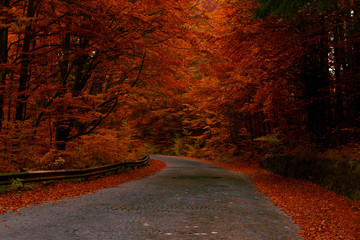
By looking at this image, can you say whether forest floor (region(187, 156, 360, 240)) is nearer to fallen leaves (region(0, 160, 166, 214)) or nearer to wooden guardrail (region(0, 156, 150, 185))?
fallen leaves (region(0, 160, 166, 214))

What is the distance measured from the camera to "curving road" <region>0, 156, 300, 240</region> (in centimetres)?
544

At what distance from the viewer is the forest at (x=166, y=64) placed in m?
10.9

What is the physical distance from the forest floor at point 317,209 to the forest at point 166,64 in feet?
2.37

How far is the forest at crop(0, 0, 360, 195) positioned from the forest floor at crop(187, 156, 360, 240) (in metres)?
0.72

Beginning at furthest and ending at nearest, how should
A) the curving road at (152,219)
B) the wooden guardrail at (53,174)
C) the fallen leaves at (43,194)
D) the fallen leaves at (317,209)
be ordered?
the wooden guardrail at (53,174), the fallen leaves at (43,194), the fallen leaves at (317,209), the curving road at (152,219)

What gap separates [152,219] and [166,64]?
969 centimetres

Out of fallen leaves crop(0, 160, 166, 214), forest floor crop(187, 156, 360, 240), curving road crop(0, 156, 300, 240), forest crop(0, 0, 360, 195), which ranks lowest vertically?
forest floor crop(187, 156, 360, 240)

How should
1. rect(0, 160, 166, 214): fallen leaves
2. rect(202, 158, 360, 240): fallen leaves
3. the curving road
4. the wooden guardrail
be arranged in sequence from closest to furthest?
1. the curving road
2. rect(202, 158, 360, 240): fallen leaves
3. rect(0, 160, 166, 214): fallen leaves
4. the wooden guardrail

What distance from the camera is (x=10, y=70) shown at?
1045cm

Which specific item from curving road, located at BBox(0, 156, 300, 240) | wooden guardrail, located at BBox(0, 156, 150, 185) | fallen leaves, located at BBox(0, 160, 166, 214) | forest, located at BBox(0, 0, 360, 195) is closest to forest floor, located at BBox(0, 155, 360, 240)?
fallen leaves, located at BBox(0, 160, 166, 214)

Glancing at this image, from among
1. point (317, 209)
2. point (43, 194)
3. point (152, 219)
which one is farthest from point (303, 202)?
point (43, 194)

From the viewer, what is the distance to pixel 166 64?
15.0 m

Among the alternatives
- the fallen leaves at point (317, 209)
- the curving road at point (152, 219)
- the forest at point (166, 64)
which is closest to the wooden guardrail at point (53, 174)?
the forest at point (166, 64)

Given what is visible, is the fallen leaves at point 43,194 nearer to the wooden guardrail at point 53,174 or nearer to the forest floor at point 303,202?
the forest floor at point 303,202
